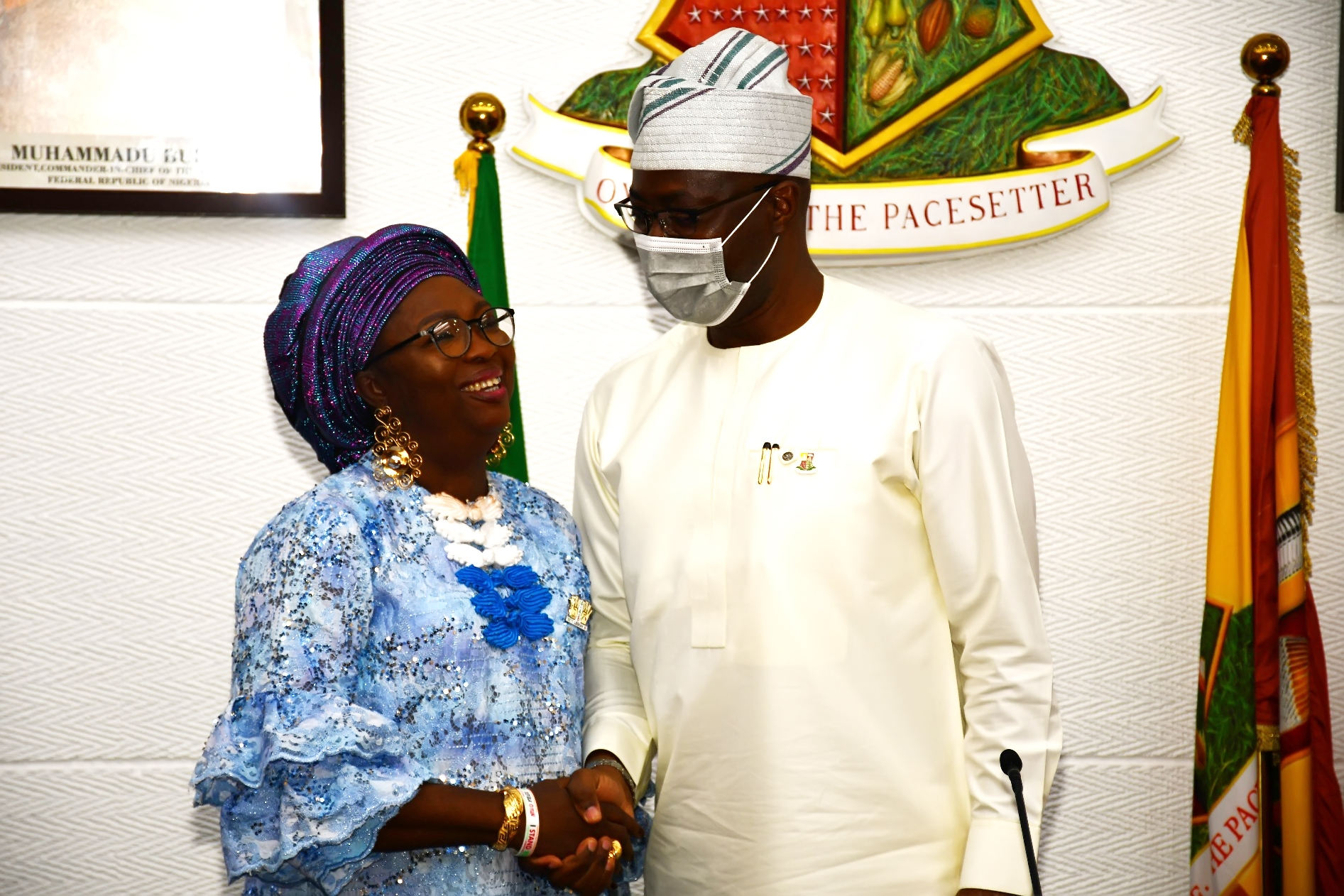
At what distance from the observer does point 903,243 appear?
2.99 meters

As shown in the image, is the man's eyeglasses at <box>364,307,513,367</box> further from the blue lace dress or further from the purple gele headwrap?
the blue lace dress

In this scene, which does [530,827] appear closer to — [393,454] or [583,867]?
[583,867]

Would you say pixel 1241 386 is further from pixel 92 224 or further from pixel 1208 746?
pixel 92 224

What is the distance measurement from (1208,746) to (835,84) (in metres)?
1.76

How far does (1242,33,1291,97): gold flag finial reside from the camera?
9.73ft

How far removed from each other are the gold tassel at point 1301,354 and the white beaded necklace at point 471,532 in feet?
Answer: 6.32

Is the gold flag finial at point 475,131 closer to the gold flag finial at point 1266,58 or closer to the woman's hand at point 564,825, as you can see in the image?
the woman's hand at point 564,825

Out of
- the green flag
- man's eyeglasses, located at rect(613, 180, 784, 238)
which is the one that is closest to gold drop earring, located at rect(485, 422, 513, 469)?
man's eyeglasses, located at rect(613, 180, 784, 238)

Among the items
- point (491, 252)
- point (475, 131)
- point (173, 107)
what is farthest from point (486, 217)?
point (173, 107)

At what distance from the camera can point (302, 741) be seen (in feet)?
4.88

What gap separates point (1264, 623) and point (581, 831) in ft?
5.94

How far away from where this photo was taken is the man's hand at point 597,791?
5.57 ft

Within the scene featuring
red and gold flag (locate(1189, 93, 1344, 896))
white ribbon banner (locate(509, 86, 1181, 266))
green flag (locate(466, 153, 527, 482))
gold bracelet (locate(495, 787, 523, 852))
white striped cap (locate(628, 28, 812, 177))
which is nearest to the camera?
gold bracelet (locate(495, 787, 523, 852))

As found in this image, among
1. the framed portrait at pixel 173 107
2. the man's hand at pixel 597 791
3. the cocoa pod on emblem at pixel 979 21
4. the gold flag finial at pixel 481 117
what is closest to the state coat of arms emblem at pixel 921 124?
the cocoa pod on emblem at pixel 979 21
